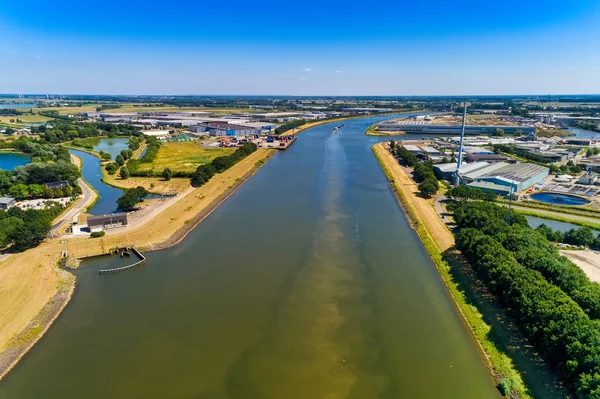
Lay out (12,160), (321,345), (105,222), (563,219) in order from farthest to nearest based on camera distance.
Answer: (12,160) → (563,219) → (105,222) → (321,345)

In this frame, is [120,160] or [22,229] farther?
[120,160]

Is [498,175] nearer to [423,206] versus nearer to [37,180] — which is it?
[423,206]

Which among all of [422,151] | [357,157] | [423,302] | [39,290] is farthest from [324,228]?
[422,151]

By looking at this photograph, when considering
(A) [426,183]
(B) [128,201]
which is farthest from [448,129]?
(B) [128,201]

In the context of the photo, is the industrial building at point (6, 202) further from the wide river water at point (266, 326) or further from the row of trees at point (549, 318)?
the row of trees at point (549, 318)

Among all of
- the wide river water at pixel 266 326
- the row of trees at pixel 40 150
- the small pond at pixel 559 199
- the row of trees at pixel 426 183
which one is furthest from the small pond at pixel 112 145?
the small pond at pixel 559 199

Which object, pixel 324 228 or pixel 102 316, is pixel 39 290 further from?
pixel 324 228
